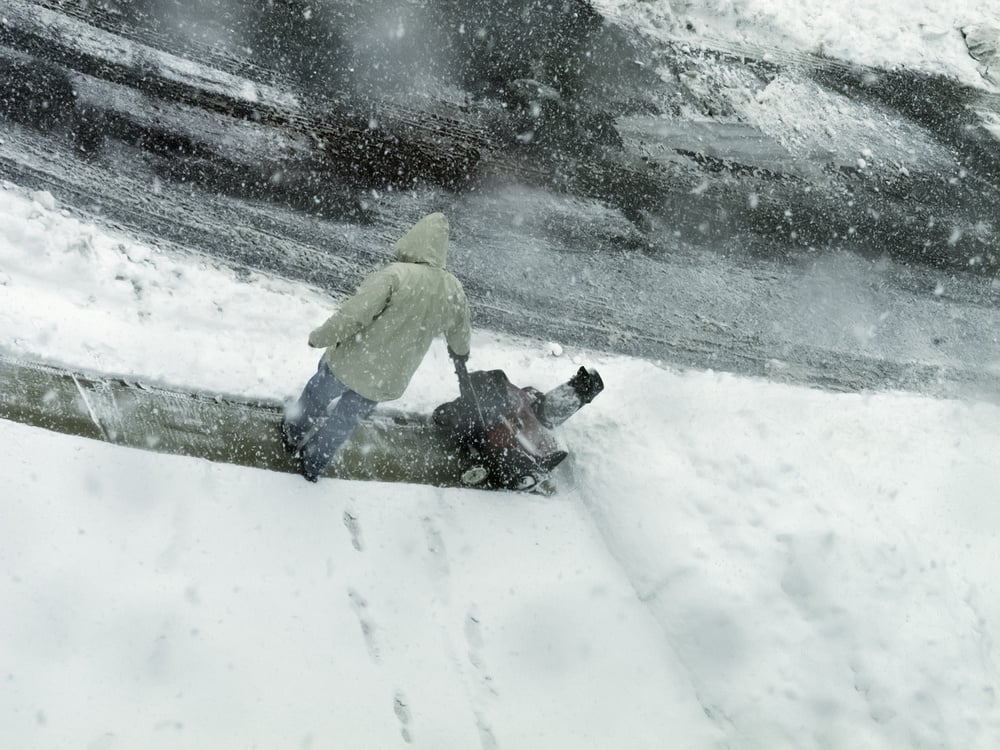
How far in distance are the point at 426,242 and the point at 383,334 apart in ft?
1.58

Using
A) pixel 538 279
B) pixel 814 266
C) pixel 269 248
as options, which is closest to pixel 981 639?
pixel 814 266

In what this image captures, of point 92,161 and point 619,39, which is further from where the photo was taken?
point 619,39

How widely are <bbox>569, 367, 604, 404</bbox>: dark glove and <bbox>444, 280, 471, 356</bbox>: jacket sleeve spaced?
2.41 feet

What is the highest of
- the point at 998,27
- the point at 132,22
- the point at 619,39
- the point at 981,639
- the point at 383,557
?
the point at 998,27

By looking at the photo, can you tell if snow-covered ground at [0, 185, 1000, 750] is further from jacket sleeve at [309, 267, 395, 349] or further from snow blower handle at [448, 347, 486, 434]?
jacket sleeve at [309, 267, 395, 349]

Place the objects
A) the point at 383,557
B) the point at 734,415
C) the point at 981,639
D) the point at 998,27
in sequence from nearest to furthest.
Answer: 1. the point at 383,557
2. the point at 981,639
3. the point at 734,415
4. the point at 998,27

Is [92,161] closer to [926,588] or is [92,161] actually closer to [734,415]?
[734,415]

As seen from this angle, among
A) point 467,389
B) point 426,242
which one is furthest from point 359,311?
point 467,389

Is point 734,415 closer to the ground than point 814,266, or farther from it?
closer to the ground

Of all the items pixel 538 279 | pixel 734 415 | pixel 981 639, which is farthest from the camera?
pixel 538 279

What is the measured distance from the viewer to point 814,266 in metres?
6.75

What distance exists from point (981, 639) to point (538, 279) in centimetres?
358

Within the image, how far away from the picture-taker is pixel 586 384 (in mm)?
4664

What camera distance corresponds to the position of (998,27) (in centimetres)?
880
